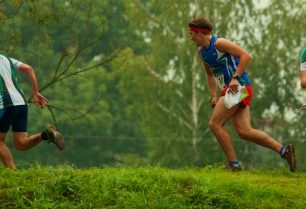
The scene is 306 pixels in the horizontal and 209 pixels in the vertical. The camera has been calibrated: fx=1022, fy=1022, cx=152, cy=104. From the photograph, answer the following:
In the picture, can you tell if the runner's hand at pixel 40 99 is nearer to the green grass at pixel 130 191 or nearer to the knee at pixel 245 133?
the green grass at pixel 130 191

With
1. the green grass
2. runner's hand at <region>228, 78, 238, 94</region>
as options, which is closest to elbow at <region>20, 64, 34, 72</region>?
the green grass

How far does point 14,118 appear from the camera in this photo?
11250 mm

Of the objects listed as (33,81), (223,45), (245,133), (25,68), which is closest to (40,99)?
(33,81)

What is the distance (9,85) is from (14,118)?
47cm

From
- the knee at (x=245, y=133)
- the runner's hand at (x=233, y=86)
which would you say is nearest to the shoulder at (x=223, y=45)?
the runner's hand at (x=233, y=86)

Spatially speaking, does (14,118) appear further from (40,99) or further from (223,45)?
(223,45)

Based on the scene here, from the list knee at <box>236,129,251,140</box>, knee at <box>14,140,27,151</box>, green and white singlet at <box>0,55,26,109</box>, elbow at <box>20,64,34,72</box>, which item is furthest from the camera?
knee at <box>236,129,251,140</box>

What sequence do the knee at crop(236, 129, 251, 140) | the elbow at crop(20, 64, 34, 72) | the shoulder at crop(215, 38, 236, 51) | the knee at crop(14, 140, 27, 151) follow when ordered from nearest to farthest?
the elbow at crop(20, 64, 34, 72), the knee at crop(14, 140, 27, 151), the shoulder at crop(215, 38, 236, 51), the knee at crop(236, 129, 251, 140)

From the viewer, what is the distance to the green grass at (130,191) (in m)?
9.10

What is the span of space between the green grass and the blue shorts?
127 cm

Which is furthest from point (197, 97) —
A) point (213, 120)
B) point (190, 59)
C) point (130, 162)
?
point (213, 120)

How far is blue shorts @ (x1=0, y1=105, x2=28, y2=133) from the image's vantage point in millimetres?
11102

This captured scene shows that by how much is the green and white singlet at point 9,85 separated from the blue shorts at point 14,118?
0.08 m

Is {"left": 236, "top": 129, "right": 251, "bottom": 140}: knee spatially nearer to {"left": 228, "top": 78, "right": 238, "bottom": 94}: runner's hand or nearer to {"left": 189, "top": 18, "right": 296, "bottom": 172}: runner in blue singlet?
{"left": 189, "top": 18, "right": 296, "bottom": 172}: runner in blue singlet
